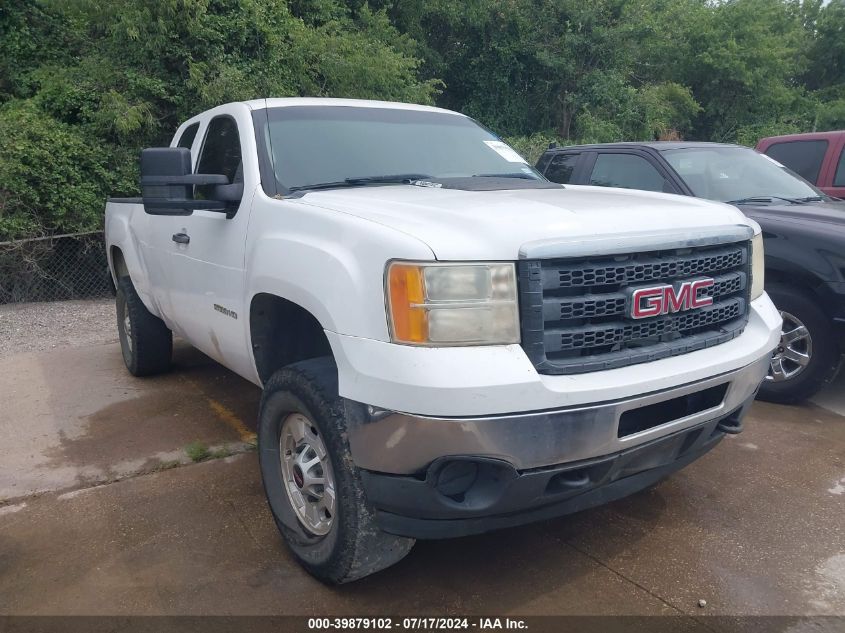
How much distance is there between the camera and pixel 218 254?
368 centimetres

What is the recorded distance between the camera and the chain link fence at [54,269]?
31.1 feet

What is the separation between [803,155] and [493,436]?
698 cm

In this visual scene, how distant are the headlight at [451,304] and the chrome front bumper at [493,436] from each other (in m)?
0.27

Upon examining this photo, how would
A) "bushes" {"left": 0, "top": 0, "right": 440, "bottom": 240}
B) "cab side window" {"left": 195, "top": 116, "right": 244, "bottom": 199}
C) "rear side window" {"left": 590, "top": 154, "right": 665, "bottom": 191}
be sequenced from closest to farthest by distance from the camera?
"cab side window" {"left": 195, "top": 116, "right": 244, "bottom": 199} < "rear side window" {"left": 590, "top": 154, "right": 665, "bottom": 191} < "bushes" {"left": 0, "top": 0, "right": 440, "bottom": 240}

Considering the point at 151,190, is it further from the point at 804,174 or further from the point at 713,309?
the point at 804,174

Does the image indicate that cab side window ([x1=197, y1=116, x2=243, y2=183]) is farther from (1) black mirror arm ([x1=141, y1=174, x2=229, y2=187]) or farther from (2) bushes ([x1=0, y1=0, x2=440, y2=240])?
(2) bushes ([x1=0, y1=0, x2=440, y2=240])

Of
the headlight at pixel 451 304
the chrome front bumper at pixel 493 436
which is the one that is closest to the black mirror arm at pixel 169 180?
the headlight at pixel 451 304

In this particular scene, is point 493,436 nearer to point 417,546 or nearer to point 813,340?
point 417,546

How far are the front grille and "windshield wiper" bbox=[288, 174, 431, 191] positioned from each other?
1373 mm

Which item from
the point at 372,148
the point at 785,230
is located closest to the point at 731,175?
the point at 785,230

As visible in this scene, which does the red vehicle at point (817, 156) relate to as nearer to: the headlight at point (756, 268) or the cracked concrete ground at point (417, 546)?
the cracked concrete ground at point (417, 546)

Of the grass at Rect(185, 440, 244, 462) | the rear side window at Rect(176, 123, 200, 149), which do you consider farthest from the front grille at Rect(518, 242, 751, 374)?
the rear side window at Rect(176, 123, 200, 149)

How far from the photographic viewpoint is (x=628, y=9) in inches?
797

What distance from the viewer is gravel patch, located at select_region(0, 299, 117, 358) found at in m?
7.27
